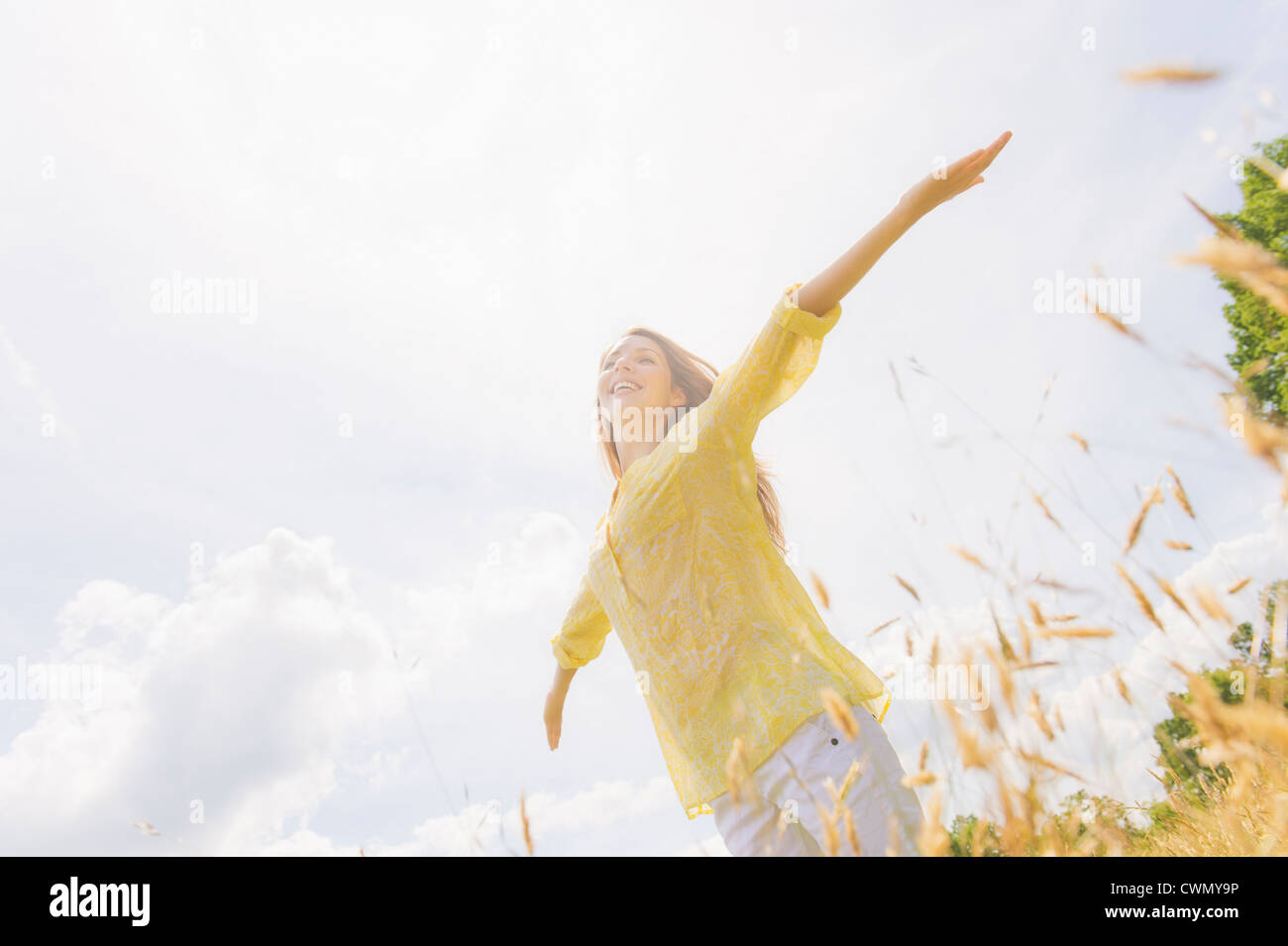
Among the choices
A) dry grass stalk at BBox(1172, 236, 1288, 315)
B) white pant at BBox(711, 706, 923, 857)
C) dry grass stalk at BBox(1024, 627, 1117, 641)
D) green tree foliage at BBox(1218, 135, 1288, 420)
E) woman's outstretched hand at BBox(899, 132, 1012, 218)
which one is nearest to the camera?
dry grass stalk at BBox(1172, 236, 1288, 315)

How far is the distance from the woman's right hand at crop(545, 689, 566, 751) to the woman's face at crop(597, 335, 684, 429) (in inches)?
42.8

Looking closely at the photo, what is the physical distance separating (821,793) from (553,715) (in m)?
1.31

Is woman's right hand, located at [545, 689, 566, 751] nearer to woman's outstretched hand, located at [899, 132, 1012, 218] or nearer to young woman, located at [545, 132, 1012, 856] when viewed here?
young woman, located at [545, 132, 1012, 856]

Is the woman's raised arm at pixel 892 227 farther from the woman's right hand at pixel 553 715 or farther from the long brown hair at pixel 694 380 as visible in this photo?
the woman's right hand at pixel 553 715

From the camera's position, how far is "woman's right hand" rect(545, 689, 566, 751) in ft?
9.64

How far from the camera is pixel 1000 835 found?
1.22 meters

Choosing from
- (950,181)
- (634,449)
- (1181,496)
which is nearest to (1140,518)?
(1181,496)

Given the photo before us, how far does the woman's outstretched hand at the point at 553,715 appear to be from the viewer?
2939mm

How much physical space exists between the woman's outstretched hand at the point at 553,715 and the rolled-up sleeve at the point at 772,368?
128 cm

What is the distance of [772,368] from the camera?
212 centimetres

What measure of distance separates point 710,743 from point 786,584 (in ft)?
1.76

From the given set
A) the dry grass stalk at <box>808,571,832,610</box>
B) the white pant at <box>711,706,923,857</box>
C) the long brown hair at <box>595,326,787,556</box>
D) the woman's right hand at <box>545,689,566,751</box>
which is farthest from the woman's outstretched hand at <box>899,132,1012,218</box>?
the woman's right hand at <box>545,689,566,751</box>
